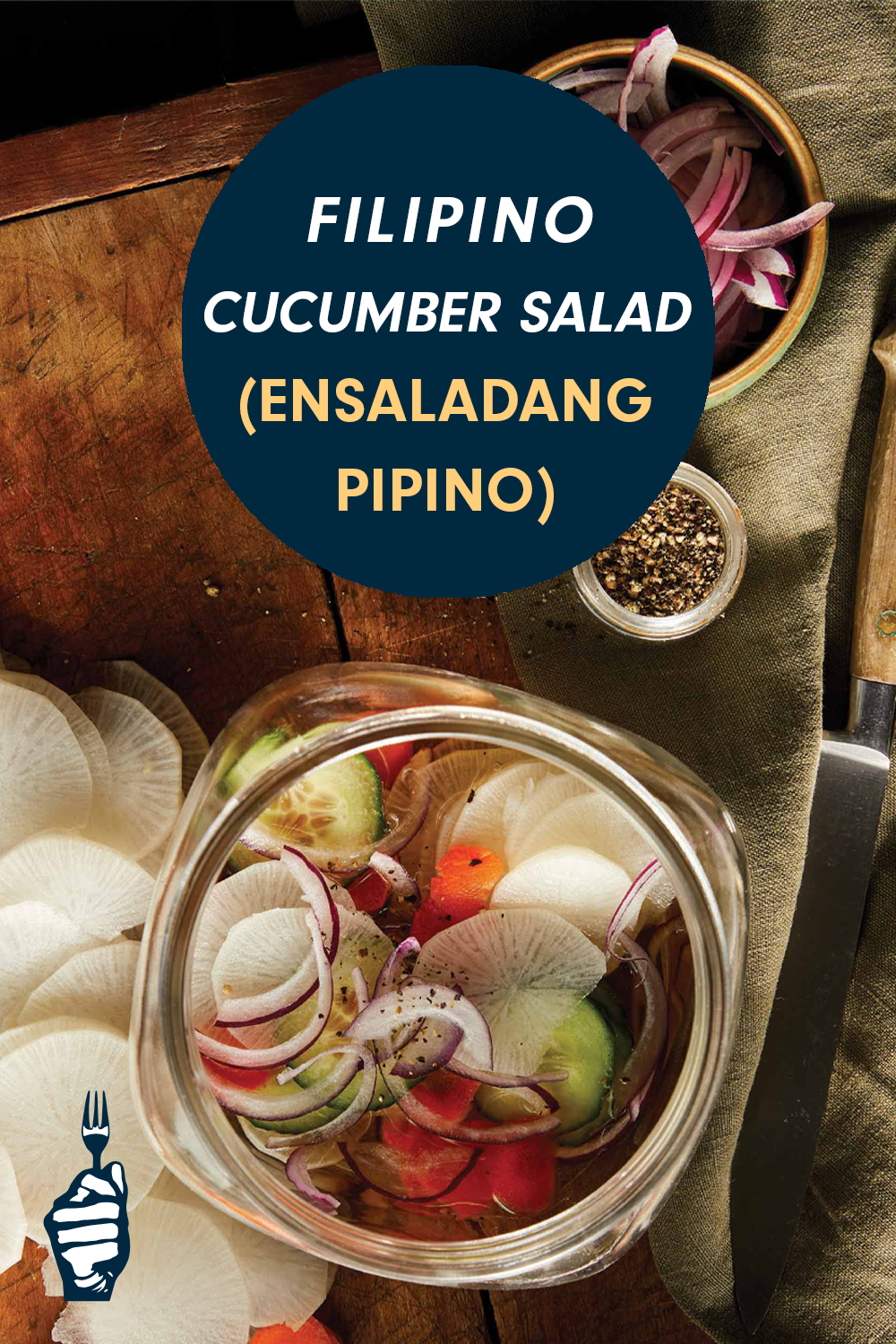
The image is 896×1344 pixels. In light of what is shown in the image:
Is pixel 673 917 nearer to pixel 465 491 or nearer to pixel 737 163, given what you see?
pixel 465 491

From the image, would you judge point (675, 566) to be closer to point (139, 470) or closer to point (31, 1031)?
point (139, 470)

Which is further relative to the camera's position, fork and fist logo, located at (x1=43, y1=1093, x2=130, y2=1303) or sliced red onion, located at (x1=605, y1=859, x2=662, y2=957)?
fork and fist logo, located at (x1=43, y1=1093, x2=130, y2=1303)

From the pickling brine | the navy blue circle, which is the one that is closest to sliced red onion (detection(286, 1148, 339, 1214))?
the pickling brine

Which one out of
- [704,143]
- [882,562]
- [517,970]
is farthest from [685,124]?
[517,970]

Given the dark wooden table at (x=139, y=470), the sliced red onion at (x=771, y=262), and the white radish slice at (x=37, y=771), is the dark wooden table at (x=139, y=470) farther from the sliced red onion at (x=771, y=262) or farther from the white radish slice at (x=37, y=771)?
the sliced red onion at (x=771, y=262)

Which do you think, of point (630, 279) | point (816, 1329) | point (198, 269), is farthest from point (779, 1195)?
point (198, 269)

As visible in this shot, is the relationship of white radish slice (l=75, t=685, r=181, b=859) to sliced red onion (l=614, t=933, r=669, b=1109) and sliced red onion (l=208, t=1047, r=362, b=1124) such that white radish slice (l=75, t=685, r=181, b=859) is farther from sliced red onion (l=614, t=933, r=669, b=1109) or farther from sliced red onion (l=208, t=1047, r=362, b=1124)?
sliced red onion (l=614, t=933, r=669, b=1109)
